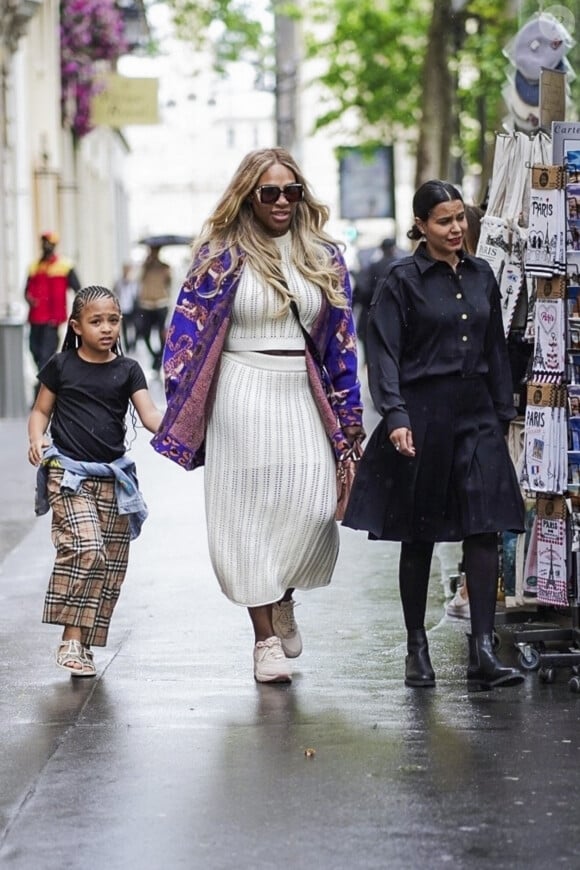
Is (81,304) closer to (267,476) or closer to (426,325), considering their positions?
(267,476)

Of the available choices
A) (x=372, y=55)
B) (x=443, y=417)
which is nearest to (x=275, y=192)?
(x=443, y=417)

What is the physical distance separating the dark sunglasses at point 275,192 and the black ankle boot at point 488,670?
1.69 metres

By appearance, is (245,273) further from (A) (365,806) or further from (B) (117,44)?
(B) (117,44)

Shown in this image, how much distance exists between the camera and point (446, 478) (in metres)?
6.63

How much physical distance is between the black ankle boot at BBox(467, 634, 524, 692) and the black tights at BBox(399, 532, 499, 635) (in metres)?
0.05

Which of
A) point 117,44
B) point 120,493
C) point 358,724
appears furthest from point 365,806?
point 117,44

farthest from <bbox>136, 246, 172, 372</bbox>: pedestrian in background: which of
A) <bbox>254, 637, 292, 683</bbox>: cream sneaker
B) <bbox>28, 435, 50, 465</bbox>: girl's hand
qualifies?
<bbox>254, 637, 292, 683</bbox>: cream sneaker

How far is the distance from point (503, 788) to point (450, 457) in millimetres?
1579

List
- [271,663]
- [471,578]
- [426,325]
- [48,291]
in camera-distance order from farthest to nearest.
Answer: [48,291], [271,663], [471,578], [426,325]

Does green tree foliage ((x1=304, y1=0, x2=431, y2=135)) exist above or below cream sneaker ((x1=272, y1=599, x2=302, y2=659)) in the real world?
above

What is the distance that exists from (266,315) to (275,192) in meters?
0.44

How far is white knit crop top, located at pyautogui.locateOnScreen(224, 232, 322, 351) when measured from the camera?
679 centimetres

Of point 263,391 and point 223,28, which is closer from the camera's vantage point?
point 263,391

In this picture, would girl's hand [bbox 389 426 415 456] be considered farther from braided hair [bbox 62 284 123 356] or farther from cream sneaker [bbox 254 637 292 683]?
braided hair [bbox 62 284 123 356]
